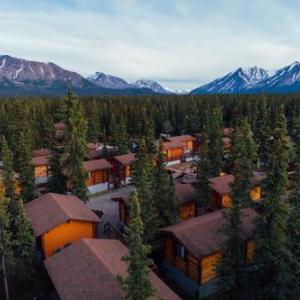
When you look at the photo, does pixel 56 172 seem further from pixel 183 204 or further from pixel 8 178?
pixel 183 204

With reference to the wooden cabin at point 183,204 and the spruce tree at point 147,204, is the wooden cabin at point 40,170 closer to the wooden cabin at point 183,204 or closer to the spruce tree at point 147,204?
the wooden cabin at point 183,204

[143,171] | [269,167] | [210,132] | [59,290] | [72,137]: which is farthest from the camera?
[210,132]

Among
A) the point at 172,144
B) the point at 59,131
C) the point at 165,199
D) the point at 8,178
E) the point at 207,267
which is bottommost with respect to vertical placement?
the point at 207,267

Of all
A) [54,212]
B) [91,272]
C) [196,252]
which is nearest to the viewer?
[91,272]

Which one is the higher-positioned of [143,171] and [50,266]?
[143,171]

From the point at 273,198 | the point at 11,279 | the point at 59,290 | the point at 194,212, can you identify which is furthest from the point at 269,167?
the point at 11,279

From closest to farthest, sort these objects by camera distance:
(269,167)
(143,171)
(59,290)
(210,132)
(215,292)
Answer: (59,290) < (269,167) < (215,292) < (143,171) < (210,132)

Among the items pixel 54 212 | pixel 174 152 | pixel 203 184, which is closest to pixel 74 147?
pixel 54 212

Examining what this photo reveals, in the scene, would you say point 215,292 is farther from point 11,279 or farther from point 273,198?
point 11,279
